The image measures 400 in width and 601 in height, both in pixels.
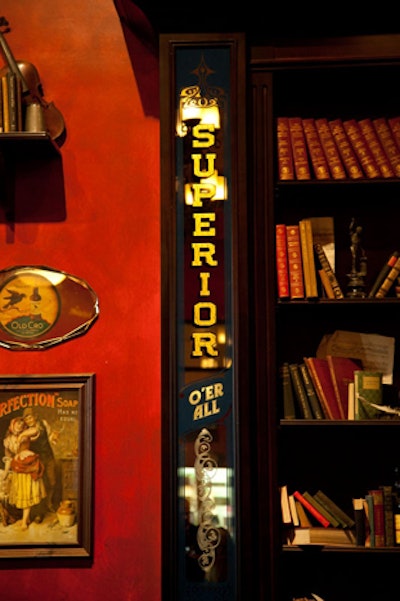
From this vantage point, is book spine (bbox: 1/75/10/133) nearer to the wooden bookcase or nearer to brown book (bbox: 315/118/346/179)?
the wooden bookcase

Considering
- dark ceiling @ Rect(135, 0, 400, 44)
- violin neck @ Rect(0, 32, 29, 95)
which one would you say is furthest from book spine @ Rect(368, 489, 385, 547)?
violin neck @ Rect(0, 32, 29, 95)

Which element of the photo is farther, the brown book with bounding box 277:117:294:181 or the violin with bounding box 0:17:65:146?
the violin with bounding box 0:17:65:146

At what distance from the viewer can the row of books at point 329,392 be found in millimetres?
2670

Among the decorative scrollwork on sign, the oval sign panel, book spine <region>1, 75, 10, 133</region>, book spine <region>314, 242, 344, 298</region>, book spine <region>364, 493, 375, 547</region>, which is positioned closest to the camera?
the decorative scrollwork on sign

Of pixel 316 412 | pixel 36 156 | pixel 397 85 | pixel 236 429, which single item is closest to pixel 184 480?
pixel 236 429

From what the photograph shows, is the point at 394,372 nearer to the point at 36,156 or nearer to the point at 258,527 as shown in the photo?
the point at 258,527

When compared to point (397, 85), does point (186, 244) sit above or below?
below

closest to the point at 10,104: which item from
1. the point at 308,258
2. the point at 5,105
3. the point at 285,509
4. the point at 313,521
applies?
the point at 5,105

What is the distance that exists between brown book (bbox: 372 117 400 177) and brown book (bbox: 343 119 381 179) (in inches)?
2.3

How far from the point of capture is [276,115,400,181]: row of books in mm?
2766

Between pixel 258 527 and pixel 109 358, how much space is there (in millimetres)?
867

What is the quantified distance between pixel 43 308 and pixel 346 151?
1267mm

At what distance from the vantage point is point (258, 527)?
2.58 meters

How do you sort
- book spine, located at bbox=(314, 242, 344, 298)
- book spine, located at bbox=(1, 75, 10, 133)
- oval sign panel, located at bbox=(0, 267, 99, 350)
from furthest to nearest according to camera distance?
1. oval sign panel, located at bbox=(0, 267, 99, 350)
2. book spine, located at bbox=(1, 75, 10, 133)
3. book spine, located at bbox=(314, 242, 344, 298)
